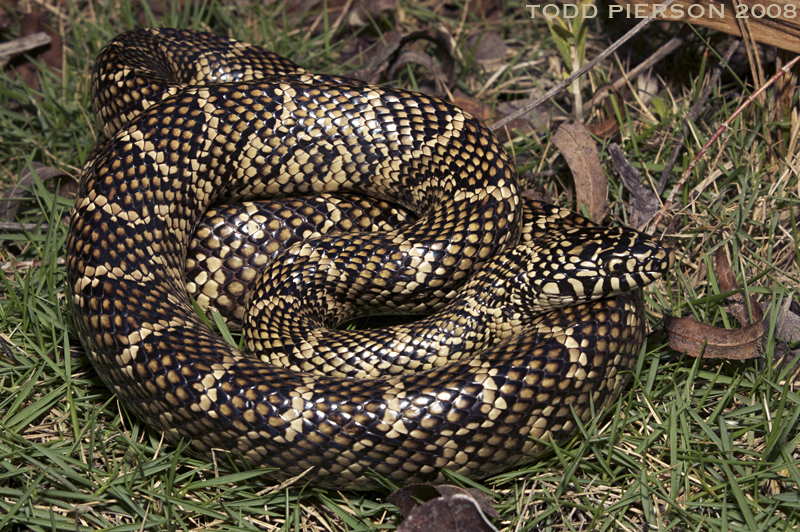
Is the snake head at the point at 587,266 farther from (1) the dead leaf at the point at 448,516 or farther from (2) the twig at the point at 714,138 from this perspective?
(1) the dead leaf at the point at 448,516

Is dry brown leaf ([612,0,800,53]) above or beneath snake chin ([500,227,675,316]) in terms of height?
above

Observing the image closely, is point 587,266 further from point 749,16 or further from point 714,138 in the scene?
point 749,16

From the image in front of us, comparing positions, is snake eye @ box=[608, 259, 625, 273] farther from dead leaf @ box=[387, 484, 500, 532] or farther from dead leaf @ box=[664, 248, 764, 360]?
dead leaf @ box=[387, 484, 500, 532]

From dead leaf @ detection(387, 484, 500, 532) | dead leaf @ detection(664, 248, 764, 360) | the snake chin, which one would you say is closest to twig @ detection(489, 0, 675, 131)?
the snake chin

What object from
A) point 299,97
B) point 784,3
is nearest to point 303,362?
point 299,97

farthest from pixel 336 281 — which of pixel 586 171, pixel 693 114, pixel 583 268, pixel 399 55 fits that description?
pixel 693 114

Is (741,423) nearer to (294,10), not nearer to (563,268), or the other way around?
(563,268)

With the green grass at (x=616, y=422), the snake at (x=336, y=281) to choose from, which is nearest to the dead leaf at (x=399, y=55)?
the snake at (x=336, y=281)

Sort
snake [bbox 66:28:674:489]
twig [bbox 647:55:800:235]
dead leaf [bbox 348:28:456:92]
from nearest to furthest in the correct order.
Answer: snake [bbox 66:28:674:489] → twig [bbox 647:55:800:235] → dead leaf [bbox 348:28:456:92]
